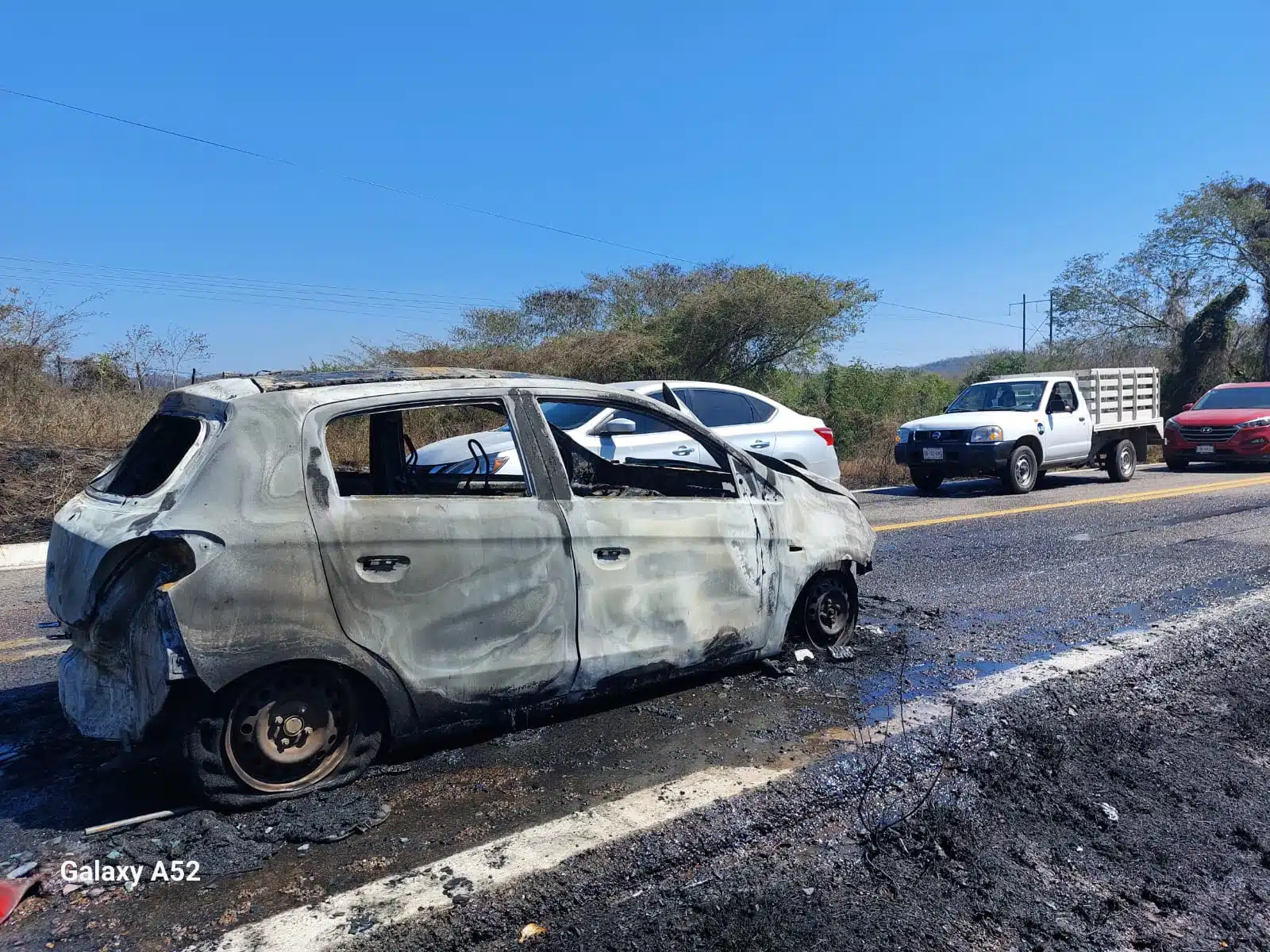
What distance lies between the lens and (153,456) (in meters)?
3.57

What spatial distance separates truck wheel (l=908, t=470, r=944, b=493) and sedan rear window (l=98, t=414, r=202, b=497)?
12056 mm

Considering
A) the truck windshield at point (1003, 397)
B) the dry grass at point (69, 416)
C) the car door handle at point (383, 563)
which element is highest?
the dry grass at point (69, 416)

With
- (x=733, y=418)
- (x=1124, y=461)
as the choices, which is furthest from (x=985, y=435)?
(x=733, y=418)

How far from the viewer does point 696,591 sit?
169 inches

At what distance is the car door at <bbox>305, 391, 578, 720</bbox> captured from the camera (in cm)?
338

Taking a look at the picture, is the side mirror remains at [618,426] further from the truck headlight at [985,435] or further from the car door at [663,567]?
the truck headlight at [985,435]

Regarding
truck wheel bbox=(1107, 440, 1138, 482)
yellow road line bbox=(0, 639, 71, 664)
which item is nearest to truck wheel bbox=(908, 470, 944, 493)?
truck wheel bbox=(1107, 440, 1138, 482)

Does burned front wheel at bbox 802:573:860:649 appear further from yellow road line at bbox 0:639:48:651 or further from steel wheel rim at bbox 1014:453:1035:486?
steel wheel rim at bbox 1014:453:1035:486

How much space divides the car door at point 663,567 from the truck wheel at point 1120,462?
13.3 metres

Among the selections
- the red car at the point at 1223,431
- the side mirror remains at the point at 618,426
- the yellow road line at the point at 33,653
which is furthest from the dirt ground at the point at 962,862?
the red car at the point at 1223,431

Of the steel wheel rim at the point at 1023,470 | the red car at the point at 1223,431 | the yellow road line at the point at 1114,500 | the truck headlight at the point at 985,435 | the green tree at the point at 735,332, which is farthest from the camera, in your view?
the green tree at the point at 735,332

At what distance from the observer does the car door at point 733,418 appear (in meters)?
9.99

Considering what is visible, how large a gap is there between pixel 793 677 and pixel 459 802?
2029 mm

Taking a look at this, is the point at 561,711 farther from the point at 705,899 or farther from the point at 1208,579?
the point at 1208,579
